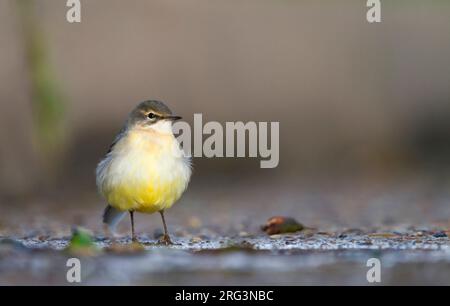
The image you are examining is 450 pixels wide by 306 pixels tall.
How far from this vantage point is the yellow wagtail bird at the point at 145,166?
31.3 ft

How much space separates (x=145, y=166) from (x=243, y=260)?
1399 mm

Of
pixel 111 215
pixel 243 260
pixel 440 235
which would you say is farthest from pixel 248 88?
pixel 243 260

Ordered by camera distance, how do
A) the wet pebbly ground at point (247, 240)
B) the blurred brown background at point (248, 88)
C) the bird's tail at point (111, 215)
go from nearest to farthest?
the wet pebbly ground at point (247, 240), the bird's tail at point (111, 215), the blurred brown background at point (248, 88)

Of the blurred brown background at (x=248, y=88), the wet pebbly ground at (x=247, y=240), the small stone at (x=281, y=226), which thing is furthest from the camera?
the blurred brown background at (x=248, y=88)

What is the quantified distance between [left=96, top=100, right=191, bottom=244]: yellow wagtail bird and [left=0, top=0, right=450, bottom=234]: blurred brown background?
5070 mm

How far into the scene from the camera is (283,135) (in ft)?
58.7

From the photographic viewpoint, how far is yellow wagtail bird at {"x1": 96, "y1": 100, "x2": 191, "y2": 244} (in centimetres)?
955

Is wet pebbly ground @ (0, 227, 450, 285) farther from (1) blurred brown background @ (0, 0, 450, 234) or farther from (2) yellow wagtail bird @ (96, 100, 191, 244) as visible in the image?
(1) blurred brown background @ (0, 0, 450, 234)

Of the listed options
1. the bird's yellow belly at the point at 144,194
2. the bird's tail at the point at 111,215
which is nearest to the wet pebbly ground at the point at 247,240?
the bird's tail at the point at 111,215

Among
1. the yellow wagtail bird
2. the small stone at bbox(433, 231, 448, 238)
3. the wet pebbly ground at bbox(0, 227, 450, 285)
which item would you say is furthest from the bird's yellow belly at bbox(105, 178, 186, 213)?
the small stone at bbox(433, 231, 448, 238)

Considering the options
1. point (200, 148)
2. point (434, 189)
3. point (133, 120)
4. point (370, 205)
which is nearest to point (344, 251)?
point (133, 120)

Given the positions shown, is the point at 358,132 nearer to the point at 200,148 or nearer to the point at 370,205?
the point at 200,148

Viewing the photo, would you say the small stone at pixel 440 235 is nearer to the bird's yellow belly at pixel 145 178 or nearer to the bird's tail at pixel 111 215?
the bird's yellow belly at pixel 145 178

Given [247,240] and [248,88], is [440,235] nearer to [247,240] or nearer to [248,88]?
[247,240]
